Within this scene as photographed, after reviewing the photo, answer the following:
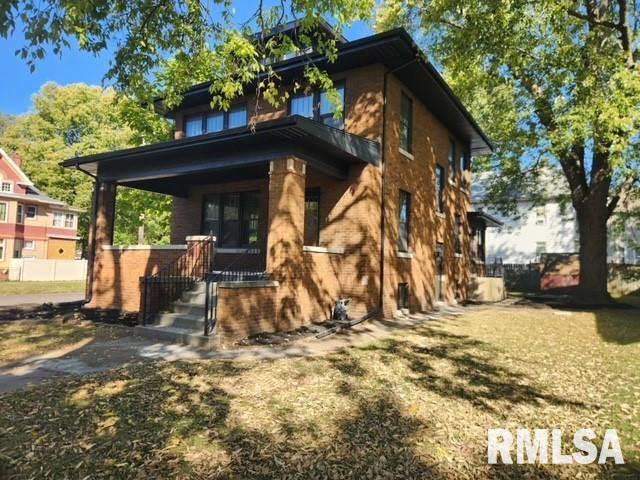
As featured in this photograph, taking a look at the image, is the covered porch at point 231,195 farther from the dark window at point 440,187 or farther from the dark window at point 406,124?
the dark window at point 440,187

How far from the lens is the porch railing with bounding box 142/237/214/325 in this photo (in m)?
9.37

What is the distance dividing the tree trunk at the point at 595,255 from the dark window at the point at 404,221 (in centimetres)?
842

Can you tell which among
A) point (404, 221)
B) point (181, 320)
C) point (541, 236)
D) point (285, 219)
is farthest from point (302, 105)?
point (541, 236)

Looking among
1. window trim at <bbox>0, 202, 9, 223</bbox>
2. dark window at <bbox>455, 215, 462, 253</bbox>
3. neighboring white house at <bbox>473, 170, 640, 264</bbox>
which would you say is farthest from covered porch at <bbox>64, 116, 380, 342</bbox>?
window trim at <bbox>0, 202, 9, 223</bbox>

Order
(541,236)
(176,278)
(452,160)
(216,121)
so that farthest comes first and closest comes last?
(541,236) → (452,160) → (216,121) → (176,278)

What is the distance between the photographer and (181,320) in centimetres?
880

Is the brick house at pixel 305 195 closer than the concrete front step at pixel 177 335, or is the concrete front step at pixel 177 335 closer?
the concrete front step at pixel 177 335

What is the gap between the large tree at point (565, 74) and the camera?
1155 centimetres

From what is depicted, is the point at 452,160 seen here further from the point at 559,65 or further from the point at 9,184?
the point at 9,184

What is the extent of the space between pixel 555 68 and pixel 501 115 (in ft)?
16.0

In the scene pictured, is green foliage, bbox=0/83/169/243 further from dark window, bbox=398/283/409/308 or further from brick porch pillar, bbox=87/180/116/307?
dark window, bbox=398/283/409/308

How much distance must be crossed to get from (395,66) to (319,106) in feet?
7.98

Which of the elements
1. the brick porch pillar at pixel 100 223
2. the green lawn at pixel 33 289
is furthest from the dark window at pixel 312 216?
the green lawn at pixel 33 289

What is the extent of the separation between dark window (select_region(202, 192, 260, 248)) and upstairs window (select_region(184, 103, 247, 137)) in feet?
8.27
